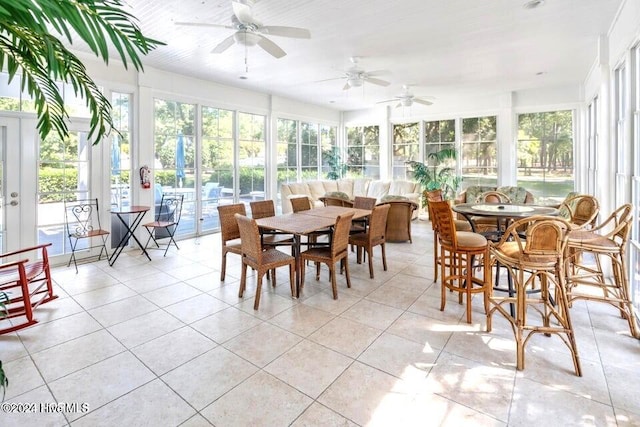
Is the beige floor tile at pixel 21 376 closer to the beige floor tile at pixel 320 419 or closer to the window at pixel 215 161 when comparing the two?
the beige floor tile at pixel 320 419

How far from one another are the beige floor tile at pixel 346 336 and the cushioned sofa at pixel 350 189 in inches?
202

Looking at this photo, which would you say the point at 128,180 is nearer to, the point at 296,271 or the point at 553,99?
the point at 296,271

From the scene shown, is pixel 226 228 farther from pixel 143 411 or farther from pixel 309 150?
pixel 309 150

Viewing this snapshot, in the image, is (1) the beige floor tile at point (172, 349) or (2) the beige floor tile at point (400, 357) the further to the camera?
(1) the beige floor tile at point (172, 349)

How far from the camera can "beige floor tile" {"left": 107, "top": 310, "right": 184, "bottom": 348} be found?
2697mm

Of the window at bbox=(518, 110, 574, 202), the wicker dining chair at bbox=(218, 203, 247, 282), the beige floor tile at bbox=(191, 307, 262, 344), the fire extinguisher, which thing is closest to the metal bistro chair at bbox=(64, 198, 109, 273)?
the fire extinguisher

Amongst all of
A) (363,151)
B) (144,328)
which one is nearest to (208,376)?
(144,328)

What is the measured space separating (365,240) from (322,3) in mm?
2619

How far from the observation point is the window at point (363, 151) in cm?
998

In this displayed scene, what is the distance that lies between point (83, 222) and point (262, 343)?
4.04m

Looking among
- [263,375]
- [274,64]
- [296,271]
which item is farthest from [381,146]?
[263,375]

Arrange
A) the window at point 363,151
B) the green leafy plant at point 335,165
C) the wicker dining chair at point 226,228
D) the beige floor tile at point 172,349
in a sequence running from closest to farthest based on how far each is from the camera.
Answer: the beige floor tile at point 172,349
the wicker dining chair at point 226,228
the green leafy plant at point 335,165
the window at point 363,151

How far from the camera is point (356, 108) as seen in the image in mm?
9906

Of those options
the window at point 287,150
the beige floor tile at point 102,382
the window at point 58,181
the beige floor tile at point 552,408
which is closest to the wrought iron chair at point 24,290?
the beige floor tile at point 102,382
